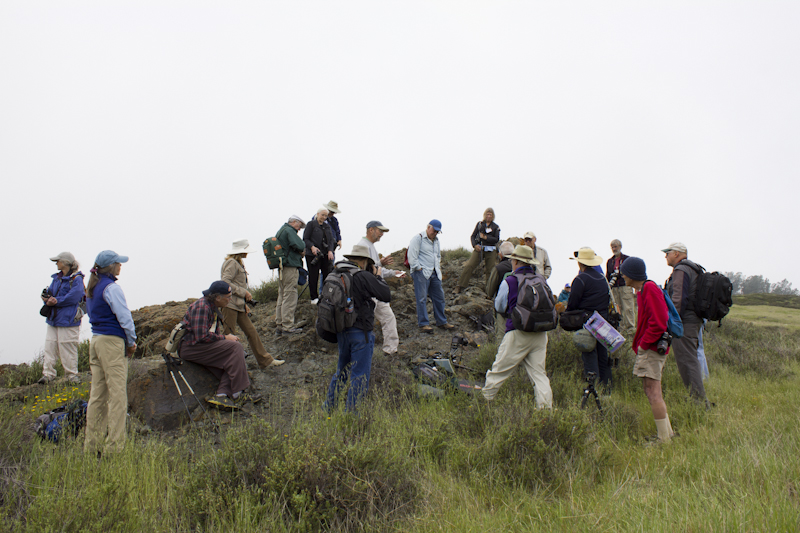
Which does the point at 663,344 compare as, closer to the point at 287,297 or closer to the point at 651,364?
the point at 651,364

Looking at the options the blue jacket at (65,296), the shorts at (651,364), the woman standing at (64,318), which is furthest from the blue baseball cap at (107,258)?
the shorts at (651,364)

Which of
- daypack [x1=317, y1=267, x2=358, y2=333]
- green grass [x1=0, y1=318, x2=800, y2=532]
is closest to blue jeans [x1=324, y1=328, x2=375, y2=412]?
daypack [x1=317, y1=267, x2=358, y2=333]

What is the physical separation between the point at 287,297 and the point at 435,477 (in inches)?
221

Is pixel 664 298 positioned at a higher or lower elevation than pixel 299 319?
higher

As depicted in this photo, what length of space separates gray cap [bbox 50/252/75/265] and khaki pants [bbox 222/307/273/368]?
307cm

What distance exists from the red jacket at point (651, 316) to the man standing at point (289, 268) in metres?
5.80

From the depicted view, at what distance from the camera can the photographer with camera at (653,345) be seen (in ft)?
14.3

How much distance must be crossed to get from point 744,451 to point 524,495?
2140 millimetres

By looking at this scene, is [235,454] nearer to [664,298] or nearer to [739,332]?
[664,298]

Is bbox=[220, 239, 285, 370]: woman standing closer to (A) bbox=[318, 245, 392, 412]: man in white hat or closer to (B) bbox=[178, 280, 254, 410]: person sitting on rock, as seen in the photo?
(B) bbox=[178, 280, 254, 410]: person sitting on rock

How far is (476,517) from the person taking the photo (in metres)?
3.04

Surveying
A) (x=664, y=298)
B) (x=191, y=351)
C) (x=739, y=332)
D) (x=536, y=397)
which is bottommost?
(x=739, y=332)

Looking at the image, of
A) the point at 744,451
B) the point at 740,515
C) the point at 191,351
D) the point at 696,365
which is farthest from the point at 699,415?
the point at 191,351

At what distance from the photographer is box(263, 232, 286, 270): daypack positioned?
8.00 m
